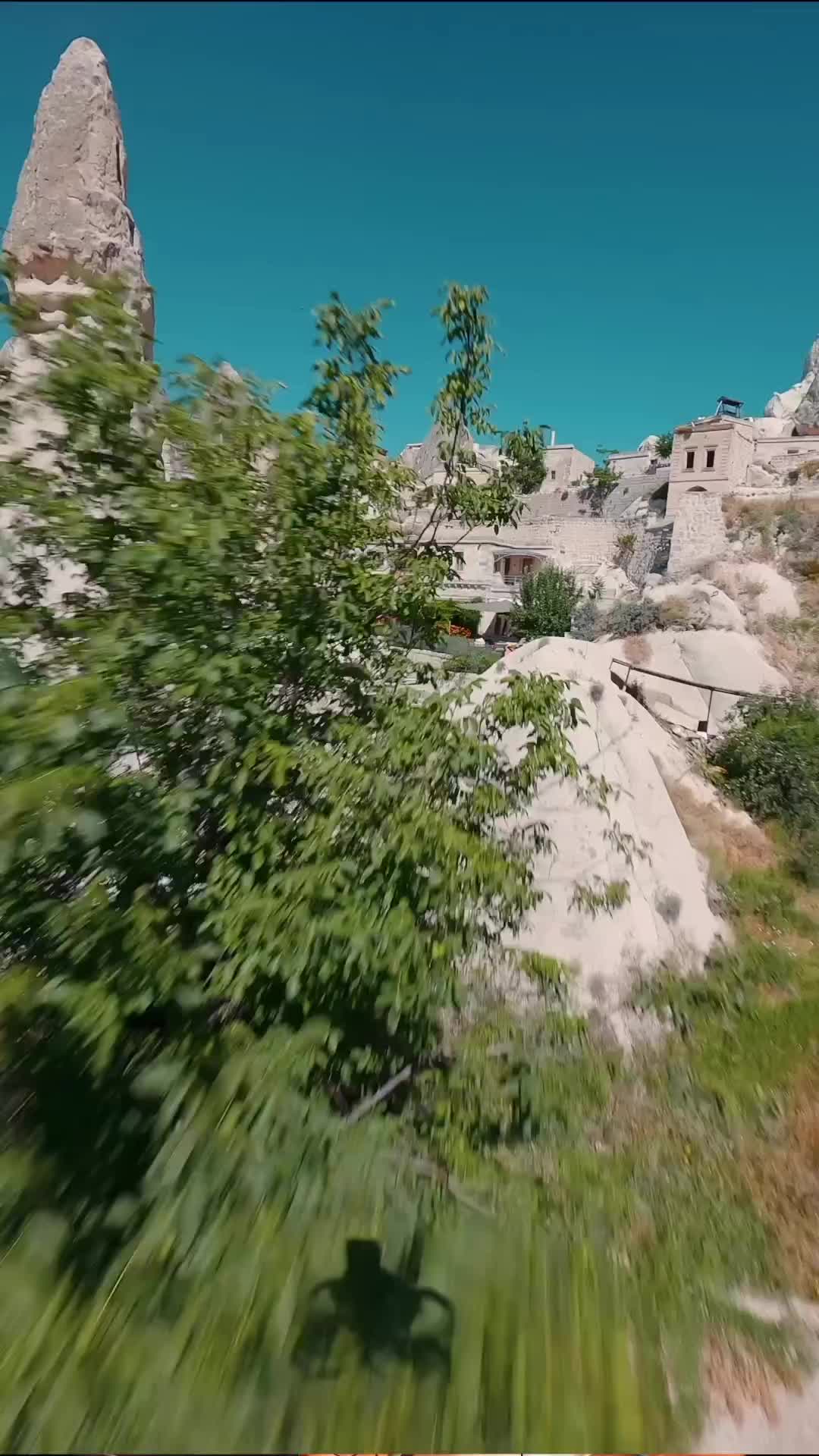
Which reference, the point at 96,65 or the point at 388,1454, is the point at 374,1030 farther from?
the point at 96,65

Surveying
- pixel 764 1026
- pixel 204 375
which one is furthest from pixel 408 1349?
pixel 764 1026

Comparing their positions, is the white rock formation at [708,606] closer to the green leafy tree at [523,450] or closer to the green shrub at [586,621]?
the green shrub at [586,621]

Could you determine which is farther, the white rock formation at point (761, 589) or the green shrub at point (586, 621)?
the green shrub at point (586, 621)

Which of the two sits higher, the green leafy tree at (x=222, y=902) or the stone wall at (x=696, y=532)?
the stone wall at (x=696, y=532)

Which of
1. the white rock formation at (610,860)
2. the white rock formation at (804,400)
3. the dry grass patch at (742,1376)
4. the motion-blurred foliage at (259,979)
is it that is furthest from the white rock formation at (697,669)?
the white rock formation at (804,400)

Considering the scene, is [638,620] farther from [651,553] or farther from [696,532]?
[651,553]

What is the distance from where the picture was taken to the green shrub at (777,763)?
10.5m

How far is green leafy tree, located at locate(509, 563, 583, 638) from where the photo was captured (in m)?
29.2

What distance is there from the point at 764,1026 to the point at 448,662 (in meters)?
4.87

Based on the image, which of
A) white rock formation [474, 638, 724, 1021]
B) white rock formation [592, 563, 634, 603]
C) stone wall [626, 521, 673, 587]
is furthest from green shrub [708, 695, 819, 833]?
stone wall [626, 521, 673, 587]

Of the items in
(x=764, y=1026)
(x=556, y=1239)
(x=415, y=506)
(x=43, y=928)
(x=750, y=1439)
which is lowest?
(x=764, y=1026)

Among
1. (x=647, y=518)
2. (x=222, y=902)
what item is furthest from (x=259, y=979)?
(x=647, y=518)

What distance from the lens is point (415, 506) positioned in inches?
158

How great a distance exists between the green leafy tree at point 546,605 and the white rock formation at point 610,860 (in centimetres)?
1997
